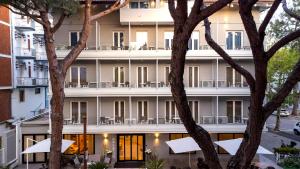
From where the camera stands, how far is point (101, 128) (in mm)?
24172

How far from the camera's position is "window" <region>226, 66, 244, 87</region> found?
2520 centimetres

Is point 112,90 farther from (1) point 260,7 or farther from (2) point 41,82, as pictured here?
(2) point 41,82

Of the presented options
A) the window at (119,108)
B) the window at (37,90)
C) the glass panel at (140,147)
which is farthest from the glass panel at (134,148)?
the window at (37,90)

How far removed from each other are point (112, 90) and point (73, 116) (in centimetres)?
326

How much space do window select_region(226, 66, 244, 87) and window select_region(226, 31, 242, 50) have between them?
1555 mm

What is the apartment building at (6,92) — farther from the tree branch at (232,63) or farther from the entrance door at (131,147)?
the tree branch at (232,63)

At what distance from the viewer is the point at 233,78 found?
25469mm

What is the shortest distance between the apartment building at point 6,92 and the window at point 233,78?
579 inches

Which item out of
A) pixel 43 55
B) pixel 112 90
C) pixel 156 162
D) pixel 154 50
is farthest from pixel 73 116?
pixel 43 55

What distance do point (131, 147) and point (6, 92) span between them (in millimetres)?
10537

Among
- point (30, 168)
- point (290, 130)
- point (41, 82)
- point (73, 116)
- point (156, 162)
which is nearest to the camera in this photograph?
point (156, 162)

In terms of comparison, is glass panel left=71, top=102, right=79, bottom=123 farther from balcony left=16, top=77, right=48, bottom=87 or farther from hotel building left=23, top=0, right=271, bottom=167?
balcony left=16, top=77, right=48, bottom=87

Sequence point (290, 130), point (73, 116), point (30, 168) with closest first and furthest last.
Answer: point (30, 168) → point (73, 116) → point (290, 130)

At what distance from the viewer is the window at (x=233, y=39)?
84.1ft
